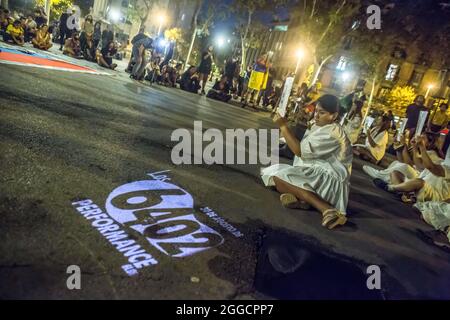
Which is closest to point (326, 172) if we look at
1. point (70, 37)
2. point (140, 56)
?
point (140, 56)

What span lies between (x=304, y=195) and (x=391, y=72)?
2048 inches

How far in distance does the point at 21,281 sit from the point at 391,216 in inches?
217

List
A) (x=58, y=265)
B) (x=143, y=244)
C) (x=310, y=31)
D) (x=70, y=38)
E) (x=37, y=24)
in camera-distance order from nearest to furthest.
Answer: (x=58, y=265)
(x=143, y=244)
(x=70, y=38)
(x=37, y=24)
(x=310, y=31)

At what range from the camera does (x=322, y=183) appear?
454cm

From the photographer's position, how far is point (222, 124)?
32.8ft

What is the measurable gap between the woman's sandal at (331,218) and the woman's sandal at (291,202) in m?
0.39

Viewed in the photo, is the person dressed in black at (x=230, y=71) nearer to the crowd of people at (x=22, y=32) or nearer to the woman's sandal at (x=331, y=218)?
the crowd of people at (x=22, y=32)

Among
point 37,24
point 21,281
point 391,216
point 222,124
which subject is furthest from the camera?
point 37,24

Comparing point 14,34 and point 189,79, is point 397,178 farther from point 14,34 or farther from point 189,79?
point 14,34

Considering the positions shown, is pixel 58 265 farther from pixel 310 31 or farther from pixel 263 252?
pixel 310 31

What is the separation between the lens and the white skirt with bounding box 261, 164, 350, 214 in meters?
4.48

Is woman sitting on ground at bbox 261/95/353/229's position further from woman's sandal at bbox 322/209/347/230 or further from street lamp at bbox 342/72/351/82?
street lamp at bbox 342/72/351/82

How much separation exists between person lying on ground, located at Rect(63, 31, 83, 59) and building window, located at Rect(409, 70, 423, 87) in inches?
1846

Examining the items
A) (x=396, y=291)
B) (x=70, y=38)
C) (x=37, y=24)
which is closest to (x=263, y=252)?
(x=396, y=291)
